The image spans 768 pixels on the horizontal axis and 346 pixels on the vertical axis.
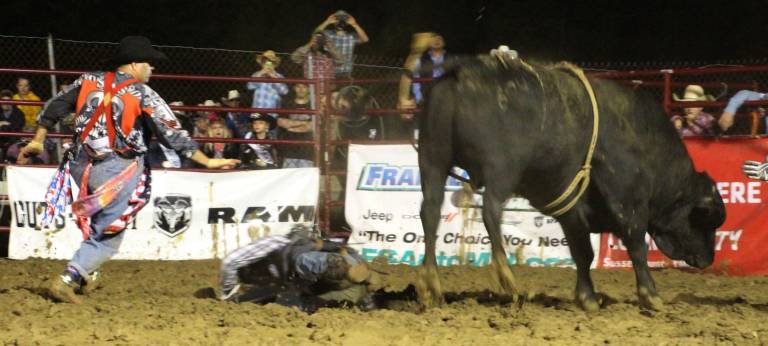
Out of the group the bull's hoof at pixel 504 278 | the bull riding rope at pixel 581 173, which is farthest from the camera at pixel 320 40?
the bull's hoof at pixel 504 278

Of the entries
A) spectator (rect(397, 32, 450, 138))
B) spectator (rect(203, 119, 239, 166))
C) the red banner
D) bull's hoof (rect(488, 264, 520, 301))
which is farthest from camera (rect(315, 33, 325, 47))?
bull's hoof (rect(488, 264, 520, 301))

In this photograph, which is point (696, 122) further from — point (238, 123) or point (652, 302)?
point (238, 123)

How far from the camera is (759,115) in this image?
8.27m

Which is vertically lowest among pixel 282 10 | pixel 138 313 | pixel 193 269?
pixel 193 269

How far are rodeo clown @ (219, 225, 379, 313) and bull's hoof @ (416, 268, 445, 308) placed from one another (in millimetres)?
327

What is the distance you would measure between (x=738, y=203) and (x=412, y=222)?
101 inches

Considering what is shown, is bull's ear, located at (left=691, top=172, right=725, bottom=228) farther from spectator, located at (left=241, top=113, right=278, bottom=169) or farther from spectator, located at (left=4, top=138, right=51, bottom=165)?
spectator, located at (left=4, top=138, right=51, bottom=165)

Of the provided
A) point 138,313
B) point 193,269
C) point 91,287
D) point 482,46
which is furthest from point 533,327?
point 482,46

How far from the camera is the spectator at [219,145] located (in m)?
8.89

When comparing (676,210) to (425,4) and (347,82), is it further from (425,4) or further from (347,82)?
(425,4)

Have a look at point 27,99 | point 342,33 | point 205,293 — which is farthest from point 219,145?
point 205,293

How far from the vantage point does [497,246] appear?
5.10 metres

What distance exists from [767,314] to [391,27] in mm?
8774

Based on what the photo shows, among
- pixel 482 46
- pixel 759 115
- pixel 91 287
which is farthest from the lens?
pixel 482 46
